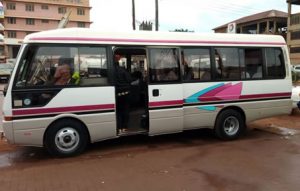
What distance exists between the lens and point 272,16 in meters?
80.1

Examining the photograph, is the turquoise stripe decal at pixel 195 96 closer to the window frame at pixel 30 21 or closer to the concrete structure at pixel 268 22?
the concrete structure at pixel 268 22

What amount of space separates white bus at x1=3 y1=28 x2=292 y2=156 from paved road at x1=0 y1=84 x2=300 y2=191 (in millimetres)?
449

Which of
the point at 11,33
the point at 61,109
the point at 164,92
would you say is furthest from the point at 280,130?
the point at 11,33

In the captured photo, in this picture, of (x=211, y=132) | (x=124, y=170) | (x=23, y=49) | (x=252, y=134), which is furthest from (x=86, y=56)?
(x=252, y=134)

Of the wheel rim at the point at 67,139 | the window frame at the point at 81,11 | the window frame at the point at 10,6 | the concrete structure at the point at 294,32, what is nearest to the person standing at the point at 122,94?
the wheel rim at the point at 67,139

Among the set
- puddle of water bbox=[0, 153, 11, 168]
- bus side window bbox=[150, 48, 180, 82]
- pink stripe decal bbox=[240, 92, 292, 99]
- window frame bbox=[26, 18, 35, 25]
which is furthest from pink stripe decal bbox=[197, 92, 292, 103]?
window frame bbox=[26, 18, 35, 25]

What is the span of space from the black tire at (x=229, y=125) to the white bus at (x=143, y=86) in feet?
0.08

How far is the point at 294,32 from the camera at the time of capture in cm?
6225

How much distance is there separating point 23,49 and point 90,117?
1.84 m

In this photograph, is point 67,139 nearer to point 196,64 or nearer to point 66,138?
point 66,138

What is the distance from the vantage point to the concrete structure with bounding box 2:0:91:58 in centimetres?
7312

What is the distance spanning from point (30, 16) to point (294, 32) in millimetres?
49957

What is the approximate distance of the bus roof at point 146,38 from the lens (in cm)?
729

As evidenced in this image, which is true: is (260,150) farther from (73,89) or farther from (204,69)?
(73,89)
